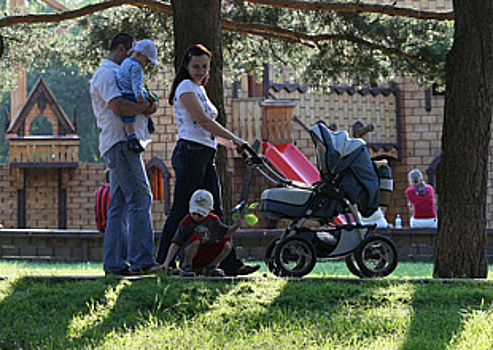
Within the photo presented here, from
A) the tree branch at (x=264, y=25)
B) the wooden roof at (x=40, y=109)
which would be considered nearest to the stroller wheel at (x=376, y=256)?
the tree branch at (x=264, y=25)

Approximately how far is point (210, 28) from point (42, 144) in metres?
16.7

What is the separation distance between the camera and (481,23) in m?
7.44

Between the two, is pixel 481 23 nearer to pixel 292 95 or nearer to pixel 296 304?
pixel 296 304

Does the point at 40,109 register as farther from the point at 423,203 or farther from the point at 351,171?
the point at 351,171

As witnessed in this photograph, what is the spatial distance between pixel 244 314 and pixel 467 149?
3.34m

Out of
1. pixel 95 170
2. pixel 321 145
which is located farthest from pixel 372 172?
pixel 95 170

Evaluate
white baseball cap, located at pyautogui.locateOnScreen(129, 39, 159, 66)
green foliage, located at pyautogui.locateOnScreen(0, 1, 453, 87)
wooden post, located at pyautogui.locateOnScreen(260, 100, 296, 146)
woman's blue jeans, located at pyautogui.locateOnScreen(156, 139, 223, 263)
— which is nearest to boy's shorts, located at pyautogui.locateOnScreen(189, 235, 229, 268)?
woman's blue jeans, located at pyautogui.locateOnScreen(156, 139, 223, 263)

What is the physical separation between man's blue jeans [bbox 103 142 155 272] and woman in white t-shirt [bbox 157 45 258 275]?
24 centimetres

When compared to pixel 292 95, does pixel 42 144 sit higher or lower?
lower

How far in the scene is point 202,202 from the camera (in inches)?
239

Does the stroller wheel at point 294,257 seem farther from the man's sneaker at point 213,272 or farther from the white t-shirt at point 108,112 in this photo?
the white t-shirt at point 108,112

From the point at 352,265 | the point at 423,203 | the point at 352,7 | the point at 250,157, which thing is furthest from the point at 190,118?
the point at 423,203

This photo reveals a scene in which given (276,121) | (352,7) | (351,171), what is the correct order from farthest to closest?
(276,121) → (352,7) → (351,171)

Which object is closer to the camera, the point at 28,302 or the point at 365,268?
the point at 28,302
